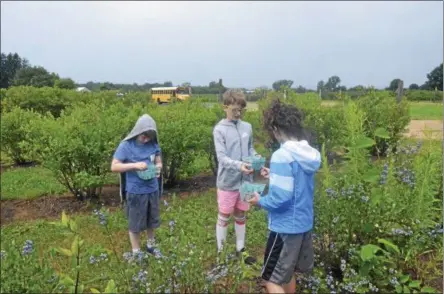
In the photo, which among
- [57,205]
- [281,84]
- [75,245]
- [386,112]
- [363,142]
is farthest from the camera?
[386,112]

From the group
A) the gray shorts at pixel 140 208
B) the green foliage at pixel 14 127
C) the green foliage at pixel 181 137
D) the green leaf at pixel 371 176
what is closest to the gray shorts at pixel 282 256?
the green leaf at pixel 371 176

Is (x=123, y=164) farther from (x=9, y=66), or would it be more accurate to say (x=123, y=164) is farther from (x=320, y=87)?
(x=320, y=87)

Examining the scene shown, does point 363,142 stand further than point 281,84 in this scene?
No

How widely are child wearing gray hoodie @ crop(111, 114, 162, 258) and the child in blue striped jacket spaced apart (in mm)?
1247

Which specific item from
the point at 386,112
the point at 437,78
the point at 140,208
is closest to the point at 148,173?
the point at 140,208

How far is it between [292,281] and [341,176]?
1.08m

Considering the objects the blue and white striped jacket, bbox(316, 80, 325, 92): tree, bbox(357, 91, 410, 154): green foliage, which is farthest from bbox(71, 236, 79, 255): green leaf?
bbox(316, 80, 325, 92): tree

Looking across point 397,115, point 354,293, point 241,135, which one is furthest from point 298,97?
point 354,293

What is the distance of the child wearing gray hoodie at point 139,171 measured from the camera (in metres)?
3.76

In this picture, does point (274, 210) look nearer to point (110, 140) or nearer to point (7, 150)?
point (110, 140)

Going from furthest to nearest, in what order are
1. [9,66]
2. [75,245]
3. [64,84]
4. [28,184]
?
[64,84]
[28,184]
[9,66]
[75,245]

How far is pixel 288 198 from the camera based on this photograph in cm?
274

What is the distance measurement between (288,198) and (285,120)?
0.54 meters

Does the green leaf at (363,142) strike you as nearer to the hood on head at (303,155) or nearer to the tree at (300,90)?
the hood on head at (303,155)
